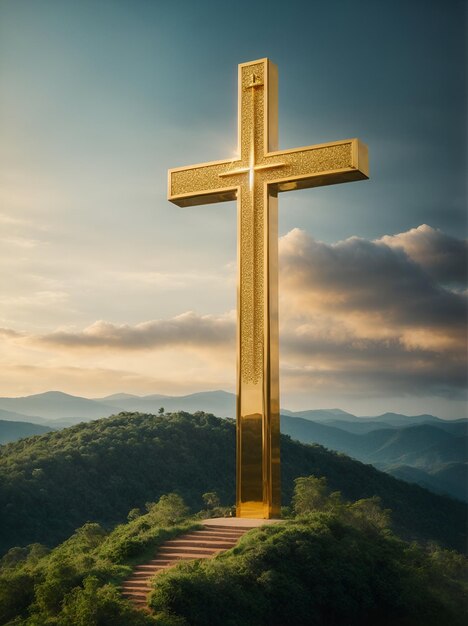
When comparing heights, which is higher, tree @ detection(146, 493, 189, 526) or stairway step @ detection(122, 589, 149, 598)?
tree @ detection(146, 493, 189, 526)

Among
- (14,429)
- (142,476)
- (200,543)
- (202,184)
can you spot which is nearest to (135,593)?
(200,543)

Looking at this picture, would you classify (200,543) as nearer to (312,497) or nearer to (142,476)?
(312,497)

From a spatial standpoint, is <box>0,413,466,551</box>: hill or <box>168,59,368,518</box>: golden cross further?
<box>0,413,466,551</box>: hill

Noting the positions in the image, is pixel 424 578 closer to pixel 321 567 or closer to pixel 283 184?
pixel 321 567

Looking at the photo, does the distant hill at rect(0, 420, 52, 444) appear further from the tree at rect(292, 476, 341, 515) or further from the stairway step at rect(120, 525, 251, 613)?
the stairway step at rect(120, 525, 251, 613)

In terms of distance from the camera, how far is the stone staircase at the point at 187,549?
281 inches

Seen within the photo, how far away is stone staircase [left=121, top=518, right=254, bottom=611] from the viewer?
7.14 m

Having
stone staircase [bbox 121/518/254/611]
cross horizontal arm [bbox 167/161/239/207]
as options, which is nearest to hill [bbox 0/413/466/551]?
stone staircase [bbox 121/518/254/611]

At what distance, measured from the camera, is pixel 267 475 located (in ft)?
25.3

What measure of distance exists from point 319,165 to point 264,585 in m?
3.87

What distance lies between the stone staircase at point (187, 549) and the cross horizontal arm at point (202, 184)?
3.31 meters

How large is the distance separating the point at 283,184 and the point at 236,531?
339cm

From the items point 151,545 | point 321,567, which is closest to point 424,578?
point 321,567

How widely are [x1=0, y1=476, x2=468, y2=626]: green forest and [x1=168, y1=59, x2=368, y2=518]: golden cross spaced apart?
24.3 inches
